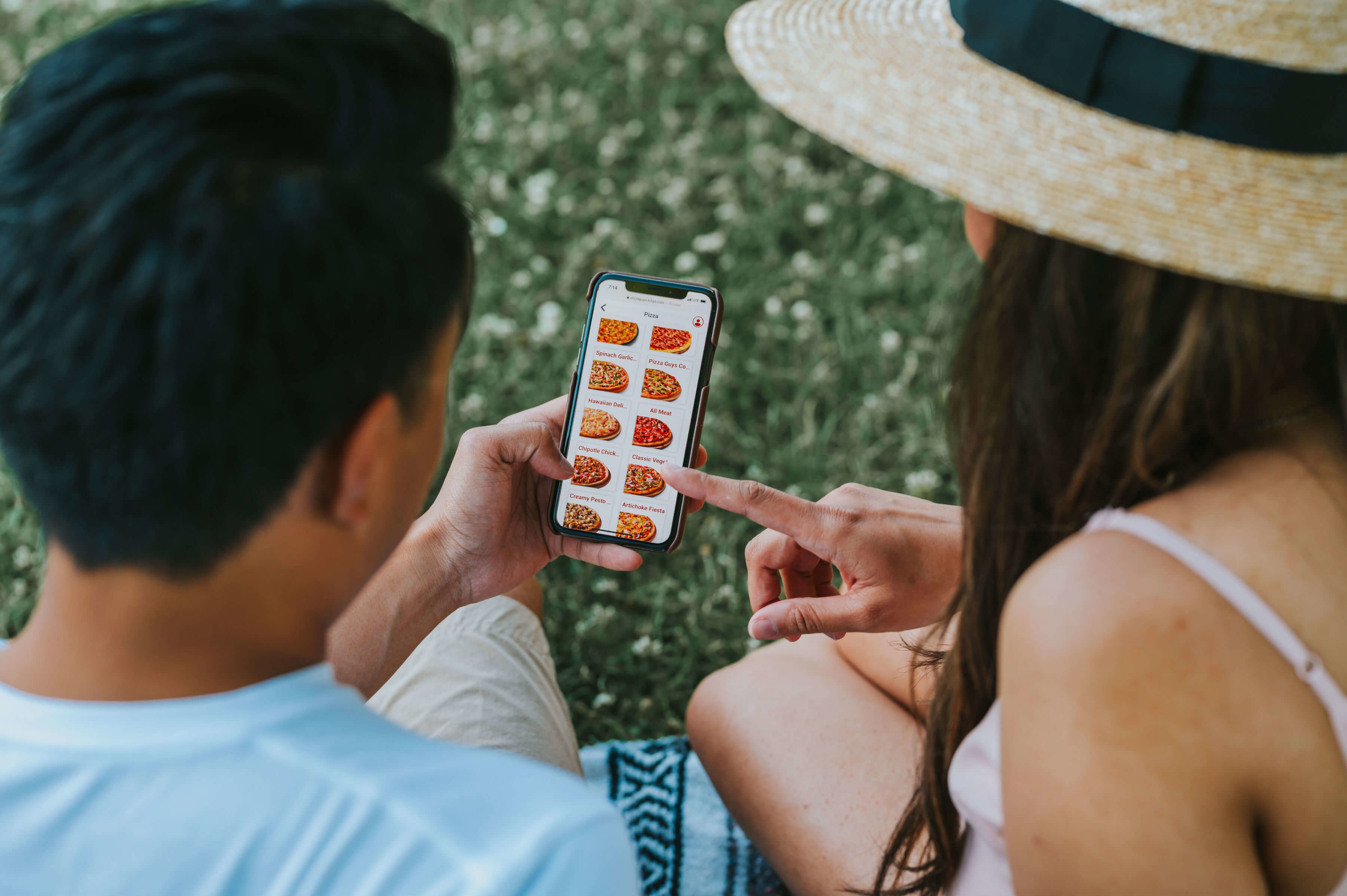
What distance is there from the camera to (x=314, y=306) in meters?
0.85

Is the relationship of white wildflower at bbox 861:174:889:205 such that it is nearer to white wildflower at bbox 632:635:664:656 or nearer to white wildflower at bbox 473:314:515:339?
white wildflower at bbox 473:314:515:339

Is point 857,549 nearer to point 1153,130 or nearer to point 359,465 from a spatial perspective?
point 1153,130

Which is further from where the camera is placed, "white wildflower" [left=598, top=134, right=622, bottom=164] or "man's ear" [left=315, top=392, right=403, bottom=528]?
"white wildflower" [left=598, top=134, right=622, bottom=164]

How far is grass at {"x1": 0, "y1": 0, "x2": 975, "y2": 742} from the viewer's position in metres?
2.60

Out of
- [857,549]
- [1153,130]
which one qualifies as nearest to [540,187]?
[857,549]

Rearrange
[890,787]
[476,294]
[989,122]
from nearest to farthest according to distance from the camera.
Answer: [989,122], [890,787], [476,294]

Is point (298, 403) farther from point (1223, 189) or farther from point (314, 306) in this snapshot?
point (1223, 189)

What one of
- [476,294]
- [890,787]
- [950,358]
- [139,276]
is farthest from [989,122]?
[476,294]

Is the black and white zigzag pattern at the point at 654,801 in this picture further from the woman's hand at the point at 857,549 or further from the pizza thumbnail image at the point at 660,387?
the pizza thumbnail image at the point at 660,387

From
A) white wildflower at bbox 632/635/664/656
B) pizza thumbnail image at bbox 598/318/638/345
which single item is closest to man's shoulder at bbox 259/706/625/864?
pizza thumbnail image at bbox 598/318/638/345

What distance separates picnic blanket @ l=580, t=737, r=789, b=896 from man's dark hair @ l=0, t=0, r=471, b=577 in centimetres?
135

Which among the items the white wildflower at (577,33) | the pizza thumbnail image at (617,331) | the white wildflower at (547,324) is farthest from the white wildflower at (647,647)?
the white wildflower at (577,33)

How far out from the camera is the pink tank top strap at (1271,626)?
0.97 m

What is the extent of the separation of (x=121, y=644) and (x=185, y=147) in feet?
1.30
